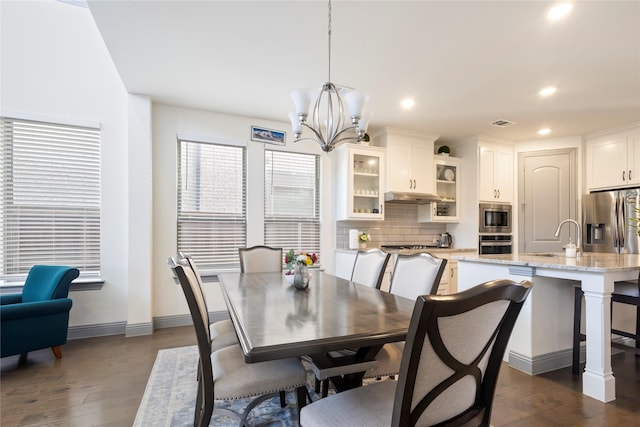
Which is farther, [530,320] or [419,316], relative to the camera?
[530,320]

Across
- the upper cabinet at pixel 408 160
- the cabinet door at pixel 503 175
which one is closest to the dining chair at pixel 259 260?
the upper cabinet at pixel 408 160

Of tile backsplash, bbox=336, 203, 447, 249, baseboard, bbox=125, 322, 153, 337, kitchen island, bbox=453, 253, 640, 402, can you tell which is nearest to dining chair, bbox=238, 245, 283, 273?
baseboard, bbox=125, 322, 153, 337

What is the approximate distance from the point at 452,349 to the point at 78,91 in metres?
4.29

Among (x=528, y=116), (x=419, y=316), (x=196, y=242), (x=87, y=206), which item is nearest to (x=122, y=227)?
(x=87, y=206)

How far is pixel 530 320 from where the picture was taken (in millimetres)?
2547

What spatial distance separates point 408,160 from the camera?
184 inches

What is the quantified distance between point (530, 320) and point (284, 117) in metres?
3.53

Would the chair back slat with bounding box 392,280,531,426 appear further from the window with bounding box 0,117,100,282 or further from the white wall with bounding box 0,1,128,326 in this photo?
the window with bounding box 0,117,100,282

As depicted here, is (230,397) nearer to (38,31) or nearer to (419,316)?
(419,316)

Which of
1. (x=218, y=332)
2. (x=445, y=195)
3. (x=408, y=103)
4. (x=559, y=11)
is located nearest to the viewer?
(x=559, y=11)

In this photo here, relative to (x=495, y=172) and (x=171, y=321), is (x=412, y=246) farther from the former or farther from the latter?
(x=171, y=321)

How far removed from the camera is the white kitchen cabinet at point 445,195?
503 cm

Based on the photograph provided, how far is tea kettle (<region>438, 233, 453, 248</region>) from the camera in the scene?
5.25 meters

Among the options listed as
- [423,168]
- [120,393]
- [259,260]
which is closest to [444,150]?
[423,168]
